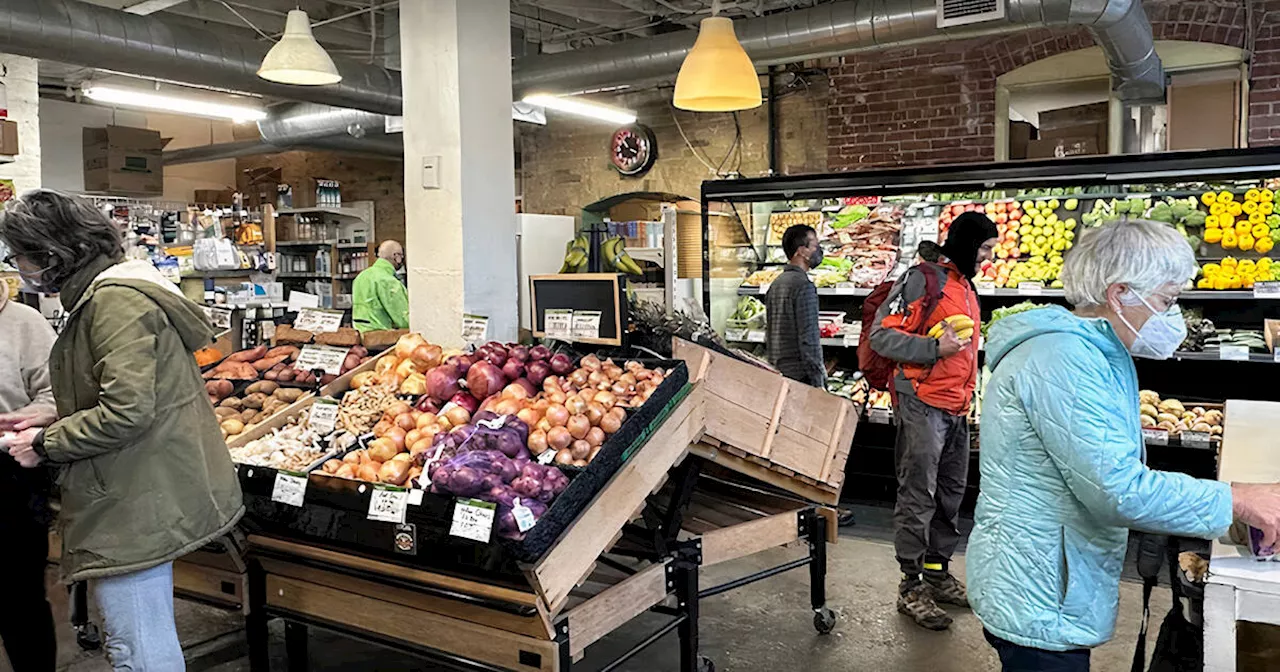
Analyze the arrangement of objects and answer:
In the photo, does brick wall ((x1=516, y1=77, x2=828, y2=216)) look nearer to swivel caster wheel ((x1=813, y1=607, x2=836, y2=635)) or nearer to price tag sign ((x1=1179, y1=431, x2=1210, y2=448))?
price tag sign ((x1=1179, y1=431, x2=1210, y2=448))

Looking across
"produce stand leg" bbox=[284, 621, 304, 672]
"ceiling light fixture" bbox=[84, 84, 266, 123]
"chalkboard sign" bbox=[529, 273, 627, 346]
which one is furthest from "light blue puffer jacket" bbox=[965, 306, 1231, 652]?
"ceiling light fixture" bbox=[84, 84, 266, 123]

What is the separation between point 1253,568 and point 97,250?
275cm

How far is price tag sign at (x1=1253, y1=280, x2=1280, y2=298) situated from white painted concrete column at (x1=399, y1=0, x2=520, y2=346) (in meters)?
3.84

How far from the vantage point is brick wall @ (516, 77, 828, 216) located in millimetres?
9547

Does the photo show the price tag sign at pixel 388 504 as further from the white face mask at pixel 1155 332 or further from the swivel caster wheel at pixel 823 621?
the swivel caster wheel at pixel 823 621

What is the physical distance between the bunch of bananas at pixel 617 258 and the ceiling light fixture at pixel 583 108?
4.91ft

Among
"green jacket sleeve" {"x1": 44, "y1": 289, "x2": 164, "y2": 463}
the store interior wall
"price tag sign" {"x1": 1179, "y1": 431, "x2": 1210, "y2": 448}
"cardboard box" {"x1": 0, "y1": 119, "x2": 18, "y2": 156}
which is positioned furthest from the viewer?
the store interior wall

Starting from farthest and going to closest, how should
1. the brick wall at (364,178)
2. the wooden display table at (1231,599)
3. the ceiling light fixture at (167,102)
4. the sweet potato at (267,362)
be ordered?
the brick wall at (364,178) → the ceiling light fixture at (167,102) → the sweet potato at (267,362) → the wooden display table at (1231,599)

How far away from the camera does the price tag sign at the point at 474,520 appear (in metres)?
2.54

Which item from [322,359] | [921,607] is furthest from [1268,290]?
[322,359]

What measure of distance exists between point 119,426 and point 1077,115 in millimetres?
8284

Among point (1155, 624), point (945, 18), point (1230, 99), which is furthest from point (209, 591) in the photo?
point (1230, 99)

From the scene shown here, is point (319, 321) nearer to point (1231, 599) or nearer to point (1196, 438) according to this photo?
point (1231, 599)

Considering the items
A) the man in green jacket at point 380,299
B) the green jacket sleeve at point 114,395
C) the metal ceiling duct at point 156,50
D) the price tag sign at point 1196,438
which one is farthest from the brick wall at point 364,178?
the green jacket sleeve at point 114,395
